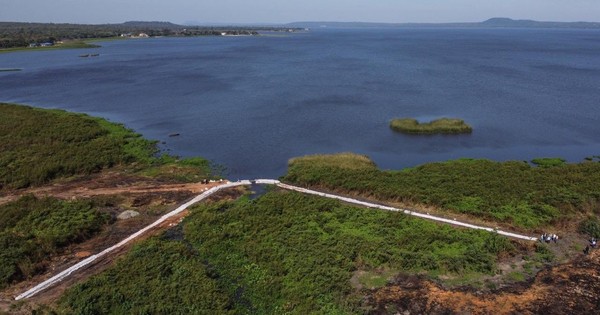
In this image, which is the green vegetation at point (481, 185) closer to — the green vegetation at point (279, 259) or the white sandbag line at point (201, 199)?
the white sandbag line at point (201, 199)

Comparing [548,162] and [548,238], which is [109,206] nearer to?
[548,238]

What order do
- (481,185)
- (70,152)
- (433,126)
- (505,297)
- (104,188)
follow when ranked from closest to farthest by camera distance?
(505,297) → (481,185) → (104,188) → (70,152) → (433,126)

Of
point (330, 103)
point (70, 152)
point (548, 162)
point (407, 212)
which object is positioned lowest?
point (407, 212)

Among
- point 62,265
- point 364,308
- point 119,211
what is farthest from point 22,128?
point 364,308

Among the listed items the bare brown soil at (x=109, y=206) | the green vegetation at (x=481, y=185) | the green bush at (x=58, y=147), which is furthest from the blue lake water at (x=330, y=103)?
the bare brown soil at (x=109, y=206)

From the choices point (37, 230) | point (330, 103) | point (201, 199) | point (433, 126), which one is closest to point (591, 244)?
point (201, 199)

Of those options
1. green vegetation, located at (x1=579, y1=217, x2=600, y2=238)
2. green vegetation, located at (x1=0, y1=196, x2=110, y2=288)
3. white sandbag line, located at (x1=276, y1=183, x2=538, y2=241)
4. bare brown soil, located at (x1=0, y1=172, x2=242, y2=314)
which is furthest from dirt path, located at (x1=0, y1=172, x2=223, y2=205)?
green vegetation, located at (x1=579, y1=217, x2=600, y2=238)

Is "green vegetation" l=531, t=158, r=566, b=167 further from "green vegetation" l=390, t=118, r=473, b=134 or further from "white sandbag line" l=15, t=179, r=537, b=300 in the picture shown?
"white sandbag line" l=15, t=179, r=537, b=300

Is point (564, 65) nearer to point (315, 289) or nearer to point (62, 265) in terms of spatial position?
point (315, 289)
